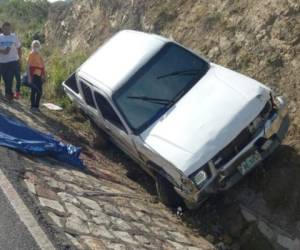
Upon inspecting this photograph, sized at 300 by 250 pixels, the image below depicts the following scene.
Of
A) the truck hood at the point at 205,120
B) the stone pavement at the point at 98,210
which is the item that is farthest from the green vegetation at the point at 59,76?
the truck hood at the point at 205,120

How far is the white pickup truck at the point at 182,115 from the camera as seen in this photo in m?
7.08

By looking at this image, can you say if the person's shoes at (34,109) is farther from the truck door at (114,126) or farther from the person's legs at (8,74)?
the truck door at (114,126)

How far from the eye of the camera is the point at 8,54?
1166cm

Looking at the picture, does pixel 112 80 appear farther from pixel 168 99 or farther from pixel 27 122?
pixel 27 122

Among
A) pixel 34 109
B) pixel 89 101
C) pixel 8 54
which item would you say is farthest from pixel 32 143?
pixel 8 54

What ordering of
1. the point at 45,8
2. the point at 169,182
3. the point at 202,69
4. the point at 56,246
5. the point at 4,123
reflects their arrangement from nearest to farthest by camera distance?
the point at 56,246
the point at 169,182
the point at 202,69
the point at 4,123
the point at 45,8

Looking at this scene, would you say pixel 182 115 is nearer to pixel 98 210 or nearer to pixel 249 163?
pixel 249 163

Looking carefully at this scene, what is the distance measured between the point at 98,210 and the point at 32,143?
1912 millimetres

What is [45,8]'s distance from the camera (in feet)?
98.4

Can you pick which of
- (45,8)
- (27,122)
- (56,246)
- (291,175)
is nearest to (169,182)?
(291,175)

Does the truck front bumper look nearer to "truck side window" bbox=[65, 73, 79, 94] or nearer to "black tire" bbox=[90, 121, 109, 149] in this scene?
"black tire" bbox=[90, 121, 109, 149]

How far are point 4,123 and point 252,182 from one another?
4066mm

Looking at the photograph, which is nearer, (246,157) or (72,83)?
(246,157)

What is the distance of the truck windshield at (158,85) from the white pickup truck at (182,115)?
0.01m
